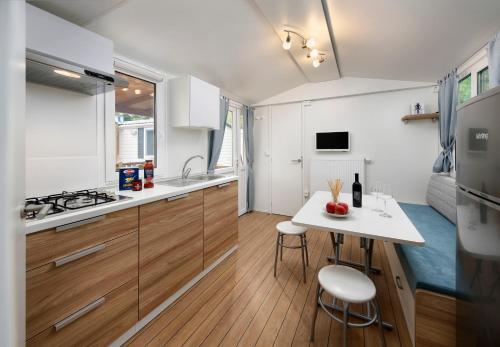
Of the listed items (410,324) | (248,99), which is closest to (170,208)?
(410,324)

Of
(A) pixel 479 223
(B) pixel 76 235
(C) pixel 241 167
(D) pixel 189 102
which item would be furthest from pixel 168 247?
(C) pixel 241 167

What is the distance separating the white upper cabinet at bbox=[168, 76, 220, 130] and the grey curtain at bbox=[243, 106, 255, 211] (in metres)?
1.66

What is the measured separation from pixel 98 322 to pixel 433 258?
233cm

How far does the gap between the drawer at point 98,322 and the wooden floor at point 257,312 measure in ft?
0.64

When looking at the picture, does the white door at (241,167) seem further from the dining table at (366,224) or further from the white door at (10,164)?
the white door at (10,164)

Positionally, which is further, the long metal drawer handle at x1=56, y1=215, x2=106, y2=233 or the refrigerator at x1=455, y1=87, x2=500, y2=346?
the long metal drawer handle at x1=56, y1=215, x2=106, y2=233

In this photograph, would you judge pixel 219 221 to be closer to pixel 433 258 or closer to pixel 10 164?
pixel 433 258

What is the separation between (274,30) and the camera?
2311mm

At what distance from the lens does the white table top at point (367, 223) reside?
1300mm

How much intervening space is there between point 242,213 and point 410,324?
10.5 ft

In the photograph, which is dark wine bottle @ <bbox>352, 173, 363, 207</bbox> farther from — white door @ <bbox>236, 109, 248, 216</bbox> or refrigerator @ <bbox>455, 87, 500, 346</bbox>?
white door @ <bbox>236, 109, 248, 216</bbox>

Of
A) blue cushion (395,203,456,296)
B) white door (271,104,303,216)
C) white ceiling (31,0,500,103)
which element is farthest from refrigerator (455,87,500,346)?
white door (271,104,303,216)

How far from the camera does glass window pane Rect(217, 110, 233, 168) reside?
390 centimetres

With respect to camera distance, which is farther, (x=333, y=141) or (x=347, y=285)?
(x=333, y=141)
